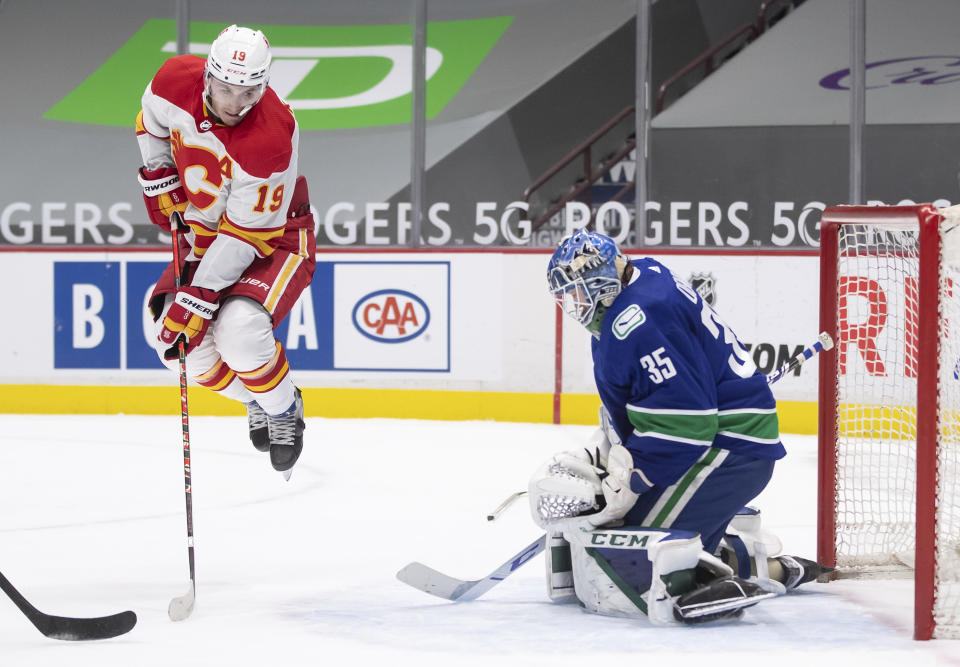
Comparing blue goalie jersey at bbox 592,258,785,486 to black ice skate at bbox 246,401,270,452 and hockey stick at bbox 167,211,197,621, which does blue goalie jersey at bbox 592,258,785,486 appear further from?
black ice skate at bbox 246,401,270,452

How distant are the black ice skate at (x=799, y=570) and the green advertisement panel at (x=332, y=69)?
13.3 ft

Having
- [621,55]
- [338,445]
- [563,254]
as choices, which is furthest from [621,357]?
[621,55]

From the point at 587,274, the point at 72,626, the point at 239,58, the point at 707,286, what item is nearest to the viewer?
the point at 72,626

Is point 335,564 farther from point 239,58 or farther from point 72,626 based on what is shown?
point 239,58

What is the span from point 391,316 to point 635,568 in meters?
3.69

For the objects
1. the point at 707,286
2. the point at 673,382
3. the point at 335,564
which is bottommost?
the point at 335,564

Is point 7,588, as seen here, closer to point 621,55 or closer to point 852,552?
point 852,552

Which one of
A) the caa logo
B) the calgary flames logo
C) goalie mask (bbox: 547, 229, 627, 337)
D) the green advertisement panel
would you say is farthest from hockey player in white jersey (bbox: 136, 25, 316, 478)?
the green advertisement panel

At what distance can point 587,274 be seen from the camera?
7.59 feet

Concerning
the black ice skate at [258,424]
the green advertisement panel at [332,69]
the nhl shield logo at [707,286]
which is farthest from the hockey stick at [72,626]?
the green advertisement panel at [332,69]

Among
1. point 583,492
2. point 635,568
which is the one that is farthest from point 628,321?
point 635,568

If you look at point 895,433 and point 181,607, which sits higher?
point 895,433

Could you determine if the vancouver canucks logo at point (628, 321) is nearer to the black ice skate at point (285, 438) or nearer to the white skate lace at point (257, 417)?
the black ice skate at point (285, 438)

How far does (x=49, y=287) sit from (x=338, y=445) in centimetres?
203
